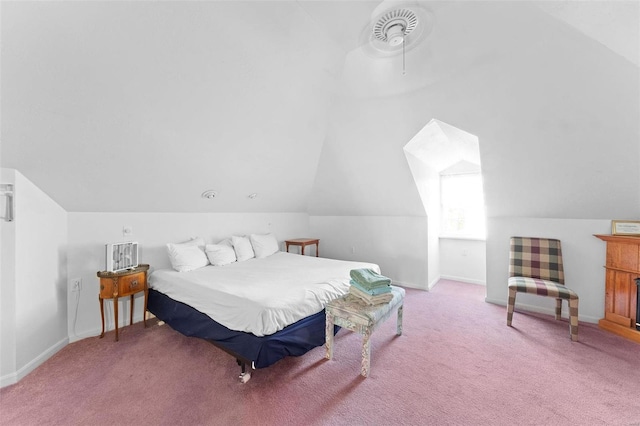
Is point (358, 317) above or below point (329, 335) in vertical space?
above

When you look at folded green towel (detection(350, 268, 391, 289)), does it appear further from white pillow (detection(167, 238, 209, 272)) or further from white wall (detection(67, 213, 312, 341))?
white wall (detection(67, 213, 312, 341))

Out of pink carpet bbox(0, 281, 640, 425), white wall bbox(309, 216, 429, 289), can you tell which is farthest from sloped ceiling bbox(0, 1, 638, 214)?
pink carpet bbox(0, 281, 640, 425)

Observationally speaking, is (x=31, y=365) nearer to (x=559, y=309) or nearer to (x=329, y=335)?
(x=329, y=335)

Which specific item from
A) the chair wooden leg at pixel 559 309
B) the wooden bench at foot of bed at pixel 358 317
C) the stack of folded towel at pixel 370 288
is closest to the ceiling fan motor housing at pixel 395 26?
the stack of folded towel at pixel 370 288

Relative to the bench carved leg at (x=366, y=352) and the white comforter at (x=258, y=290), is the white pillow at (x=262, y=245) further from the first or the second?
the bench carved leg at (x=366, y=352)

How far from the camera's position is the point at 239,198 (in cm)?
381

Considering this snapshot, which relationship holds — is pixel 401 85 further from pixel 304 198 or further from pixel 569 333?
pixel 569 333

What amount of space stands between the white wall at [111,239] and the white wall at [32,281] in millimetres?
92

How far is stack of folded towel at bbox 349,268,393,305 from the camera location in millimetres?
2162

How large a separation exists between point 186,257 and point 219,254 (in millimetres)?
400

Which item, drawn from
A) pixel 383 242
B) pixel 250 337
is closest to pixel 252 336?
pixel 250 337

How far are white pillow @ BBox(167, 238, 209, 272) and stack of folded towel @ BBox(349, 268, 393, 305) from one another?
6.33ft

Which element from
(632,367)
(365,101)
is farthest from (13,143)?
(632,367)

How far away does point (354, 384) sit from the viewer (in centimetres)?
190
